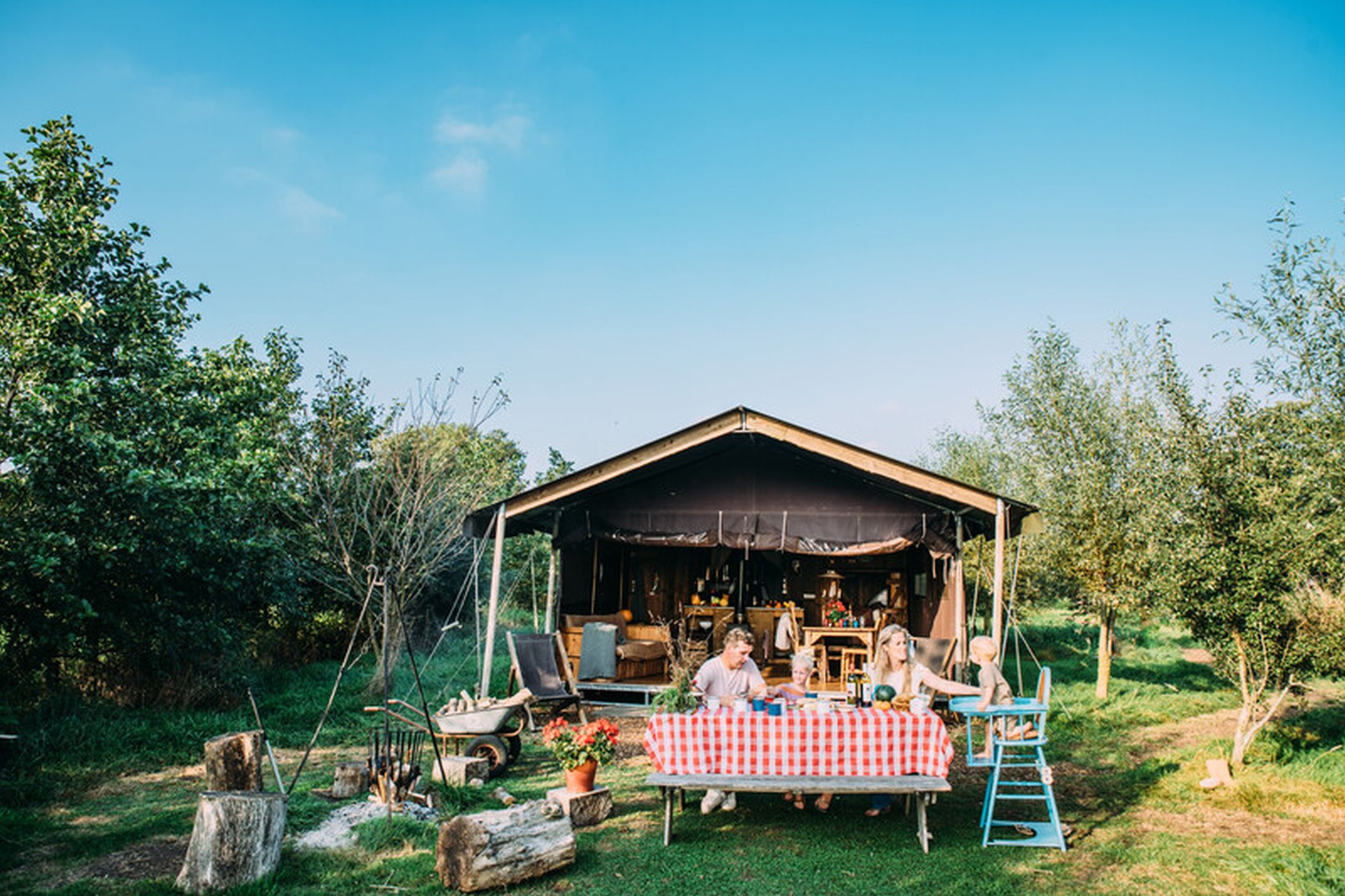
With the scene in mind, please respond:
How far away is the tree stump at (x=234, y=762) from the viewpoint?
200 inches

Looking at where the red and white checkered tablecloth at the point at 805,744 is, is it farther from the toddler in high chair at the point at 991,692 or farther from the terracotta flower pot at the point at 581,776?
the terracotta flower pot at the point at 581,776

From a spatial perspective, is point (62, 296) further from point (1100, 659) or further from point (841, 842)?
point (1100, 659)

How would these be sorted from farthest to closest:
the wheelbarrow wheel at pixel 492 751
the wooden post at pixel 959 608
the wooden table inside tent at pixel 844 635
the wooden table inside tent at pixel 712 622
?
1. the wooden table inside tent at pixel 712 622
2. the wooden table inside tent at pixel 844 635
3. the wooden post at pixel 959 608
4. the wheelbarrow wheel at pixel 492 751

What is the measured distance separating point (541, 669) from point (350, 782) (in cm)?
275

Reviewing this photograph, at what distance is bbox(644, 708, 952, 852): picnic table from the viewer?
15.1ft

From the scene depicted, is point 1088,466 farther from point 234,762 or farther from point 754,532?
point 234,762

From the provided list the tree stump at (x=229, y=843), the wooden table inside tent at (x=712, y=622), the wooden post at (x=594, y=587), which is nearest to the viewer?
the tree stump at (x=229, y=843)

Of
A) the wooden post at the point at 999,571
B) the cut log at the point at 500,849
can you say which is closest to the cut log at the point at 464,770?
the cut log at the point at 500,849

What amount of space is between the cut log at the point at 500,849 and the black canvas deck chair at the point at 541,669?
3.38 metres

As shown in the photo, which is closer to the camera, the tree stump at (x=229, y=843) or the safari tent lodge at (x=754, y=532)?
the tree stump at (x=229, y=843)

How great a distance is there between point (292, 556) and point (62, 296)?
461cm

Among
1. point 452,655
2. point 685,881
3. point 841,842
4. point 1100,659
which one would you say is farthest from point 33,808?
point 1100,659

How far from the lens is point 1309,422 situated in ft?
19.2

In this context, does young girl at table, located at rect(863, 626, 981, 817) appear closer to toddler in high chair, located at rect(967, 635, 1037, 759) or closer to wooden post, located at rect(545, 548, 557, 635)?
toddler in high chair, located at rect(967, 635, 1037, 759)
